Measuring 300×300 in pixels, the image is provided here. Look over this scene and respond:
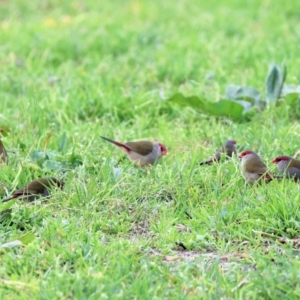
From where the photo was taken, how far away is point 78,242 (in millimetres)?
3994

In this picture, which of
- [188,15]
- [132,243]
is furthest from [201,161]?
[188,15]

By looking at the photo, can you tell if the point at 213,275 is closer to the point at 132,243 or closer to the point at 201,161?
the point at 132,243

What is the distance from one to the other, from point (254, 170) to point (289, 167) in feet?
Answer: 0.75

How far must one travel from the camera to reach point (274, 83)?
20.9 ft

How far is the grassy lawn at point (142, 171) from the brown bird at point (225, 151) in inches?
4.3

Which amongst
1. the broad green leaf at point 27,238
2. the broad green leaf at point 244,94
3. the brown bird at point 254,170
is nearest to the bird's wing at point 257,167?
the brown bird at point 254,170

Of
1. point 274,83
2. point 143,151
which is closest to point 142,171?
point 143,151

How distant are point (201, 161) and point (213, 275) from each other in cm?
159

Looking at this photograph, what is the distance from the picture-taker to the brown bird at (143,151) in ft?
17.1

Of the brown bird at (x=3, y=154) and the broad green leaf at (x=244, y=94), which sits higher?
the brown bird at (x=3, y=154)

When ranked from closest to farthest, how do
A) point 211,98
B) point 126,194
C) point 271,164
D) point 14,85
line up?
point 126,194 < point 271,164 < point 211,98 < point 14,85

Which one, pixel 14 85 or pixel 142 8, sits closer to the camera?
pixel 14 85

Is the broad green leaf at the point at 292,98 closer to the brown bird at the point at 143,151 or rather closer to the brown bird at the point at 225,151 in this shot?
the brown bird at the point at 225,151

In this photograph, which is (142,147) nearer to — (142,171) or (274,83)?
(142,171)
